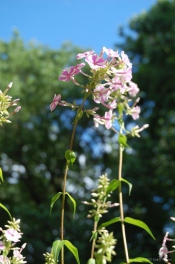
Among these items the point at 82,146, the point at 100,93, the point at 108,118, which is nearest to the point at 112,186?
the point at 108,118

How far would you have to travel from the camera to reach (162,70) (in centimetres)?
1254

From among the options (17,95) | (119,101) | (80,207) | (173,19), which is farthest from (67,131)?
(119,101)

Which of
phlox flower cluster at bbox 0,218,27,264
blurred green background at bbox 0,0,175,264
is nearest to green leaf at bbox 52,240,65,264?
phlox flower cluster at bbox 0,218,27,264

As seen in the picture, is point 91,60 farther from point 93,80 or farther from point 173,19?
point 173,19

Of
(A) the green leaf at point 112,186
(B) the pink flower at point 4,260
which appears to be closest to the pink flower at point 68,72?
(A) the green leaf at point 112,186

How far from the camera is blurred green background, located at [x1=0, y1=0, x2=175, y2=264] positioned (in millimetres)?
12352

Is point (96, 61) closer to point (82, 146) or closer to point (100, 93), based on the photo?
point (100, 93)

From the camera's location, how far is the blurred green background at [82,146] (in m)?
12.4

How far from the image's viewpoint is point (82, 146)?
17.3 metres

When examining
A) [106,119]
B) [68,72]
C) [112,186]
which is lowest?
[112,186]

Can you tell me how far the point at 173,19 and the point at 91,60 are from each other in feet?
41.9

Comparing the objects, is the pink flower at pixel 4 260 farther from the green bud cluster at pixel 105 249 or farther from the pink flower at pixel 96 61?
the pink flower at pixel 96 61

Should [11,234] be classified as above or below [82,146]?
below

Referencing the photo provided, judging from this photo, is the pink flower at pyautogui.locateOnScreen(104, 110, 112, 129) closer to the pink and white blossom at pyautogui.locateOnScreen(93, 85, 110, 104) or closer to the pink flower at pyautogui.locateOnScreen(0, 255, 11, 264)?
the pink and white blossom at pyautogui.locateOnScreen(93, 85, 110, 104)
